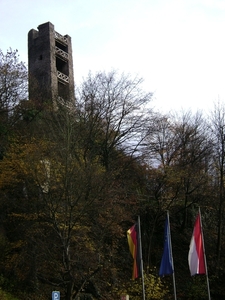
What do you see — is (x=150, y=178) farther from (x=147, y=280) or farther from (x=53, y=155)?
(x=53, y=155)

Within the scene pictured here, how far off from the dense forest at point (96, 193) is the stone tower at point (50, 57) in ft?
30.8

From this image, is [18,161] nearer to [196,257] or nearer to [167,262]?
[167,262]

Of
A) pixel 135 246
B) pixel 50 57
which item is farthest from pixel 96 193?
Result: pixel 50 57

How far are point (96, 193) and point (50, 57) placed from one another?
25027mm

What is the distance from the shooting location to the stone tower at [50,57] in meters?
40.2

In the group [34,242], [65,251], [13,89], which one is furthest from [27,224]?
[13,89]

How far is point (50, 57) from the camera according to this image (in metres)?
41.0

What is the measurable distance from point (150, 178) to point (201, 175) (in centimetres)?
354

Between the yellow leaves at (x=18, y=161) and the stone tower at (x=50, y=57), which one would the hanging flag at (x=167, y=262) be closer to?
the yellow leaves at (x=18, y=161)

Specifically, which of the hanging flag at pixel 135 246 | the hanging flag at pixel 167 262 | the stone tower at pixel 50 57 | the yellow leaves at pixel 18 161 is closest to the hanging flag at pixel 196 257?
the hanging flag at pixel 167 262

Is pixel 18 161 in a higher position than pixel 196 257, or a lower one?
higher

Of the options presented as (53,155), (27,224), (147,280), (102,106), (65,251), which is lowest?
(147,280)

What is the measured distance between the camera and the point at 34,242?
794 inches

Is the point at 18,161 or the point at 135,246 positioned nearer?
the point at 135,246
